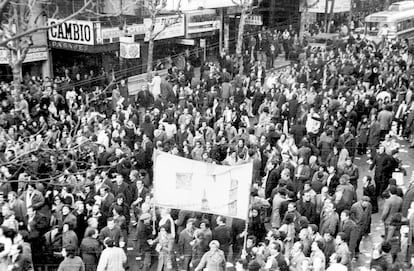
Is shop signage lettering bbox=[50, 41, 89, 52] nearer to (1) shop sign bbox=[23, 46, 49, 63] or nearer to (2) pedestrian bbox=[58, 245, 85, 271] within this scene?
(1) shop sign bbox=[23, 46, 49, 63]

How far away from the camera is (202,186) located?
998 centimetres

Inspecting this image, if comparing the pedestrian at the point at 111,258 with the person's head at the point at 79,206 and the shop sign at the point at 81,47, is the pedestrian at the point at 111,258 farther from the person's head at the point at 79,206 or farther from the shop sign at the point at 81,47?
the shop sign at the point at 81,47

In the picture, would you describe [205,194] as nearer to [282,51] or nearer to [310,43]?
[282,51]

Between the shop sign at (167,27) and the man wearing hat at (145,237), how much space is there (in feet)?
48.2

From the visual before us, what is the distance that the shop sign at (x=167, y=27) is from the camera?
2420 centimetres

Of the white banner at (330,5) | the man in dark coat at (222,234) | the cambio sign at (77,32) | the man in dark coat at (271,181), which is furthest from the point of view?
the white banner at (330,5)

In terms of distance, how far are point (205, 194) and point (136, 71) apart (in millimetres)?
15534

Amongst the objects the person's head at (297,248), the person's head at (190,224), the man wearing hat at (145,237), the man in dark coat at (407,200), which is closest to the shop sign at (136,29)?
the man wearing hat at (145,237)

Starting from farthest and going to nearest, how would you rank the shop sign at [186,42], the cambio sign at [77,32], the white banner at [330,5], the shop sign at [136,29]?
the white banner at [330,5], the shop sign at [186,42], the shop sign at [136,29], the cambio sign at [77,32]

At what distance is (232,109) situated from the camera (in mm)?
16016

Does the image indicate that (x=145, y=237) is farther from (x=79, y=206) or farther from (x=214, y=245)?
(x=214, y=245)

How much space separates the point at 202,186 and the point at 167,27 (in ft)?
49.5

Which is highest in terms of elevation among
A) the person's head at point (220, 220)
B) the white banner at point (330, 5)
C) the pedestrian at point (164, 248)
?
the white banner at point (330, 5)

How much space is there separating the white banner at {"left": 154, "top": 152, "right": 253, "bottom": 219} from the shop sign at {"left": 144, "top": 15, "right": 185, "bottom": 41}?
1413 cm
